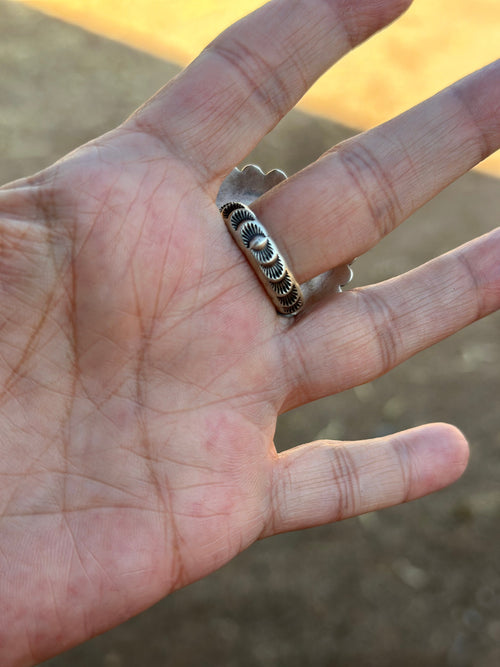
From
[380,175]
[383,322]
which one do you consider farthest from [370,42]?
[383,322]

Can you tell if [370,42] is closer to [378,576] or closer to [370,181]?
[370,181]

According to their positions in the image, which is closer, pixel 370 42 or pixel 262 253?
pixel 262 253

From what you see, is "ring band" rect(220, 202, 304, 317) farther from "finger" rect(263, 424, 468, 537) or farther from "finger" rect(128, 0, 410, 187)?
"finger" rect(263, 424, 468, 537)

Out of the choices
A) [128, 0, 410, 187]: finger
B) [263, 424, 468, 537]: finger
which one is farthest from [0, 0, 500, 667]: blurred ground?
[128, 0, 410, 187]: finger

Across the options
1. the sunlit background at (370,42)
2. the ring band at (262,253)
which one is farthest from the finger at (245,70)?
the sunlit background at (370,42)

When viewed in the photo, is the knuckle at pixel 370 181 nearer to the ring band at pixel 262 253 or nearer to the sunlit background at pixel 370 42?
the ring band at pixel 262 253

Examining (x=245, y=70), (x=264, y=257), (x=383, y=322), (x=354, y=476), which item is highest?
(x=245, y=70)
